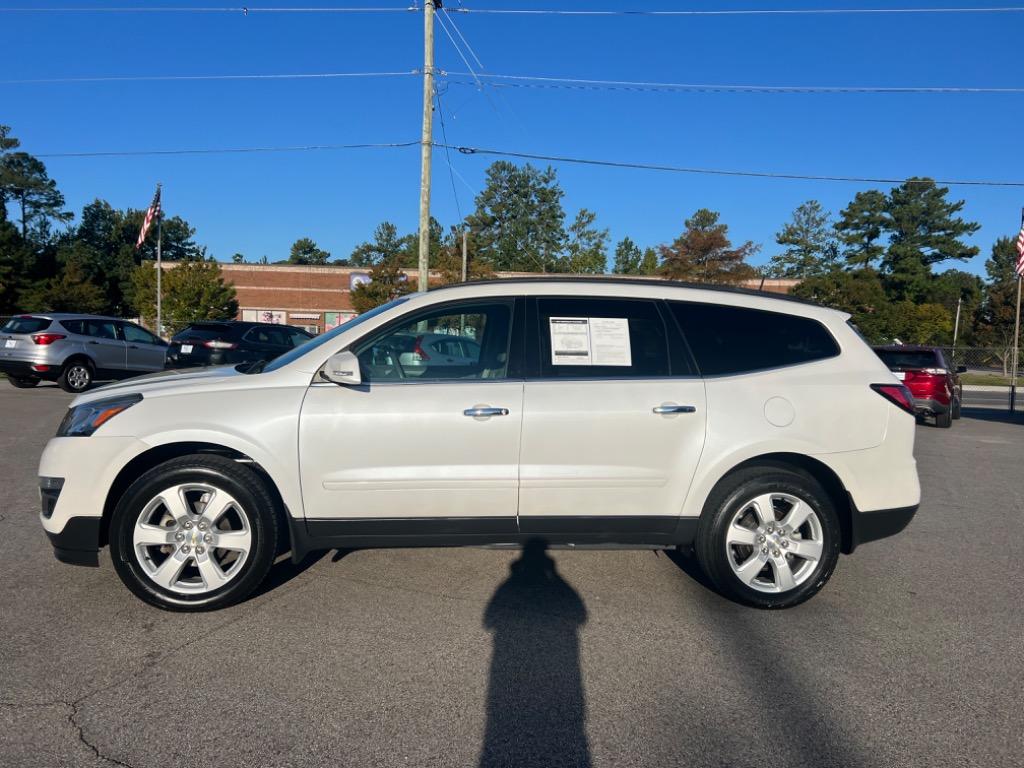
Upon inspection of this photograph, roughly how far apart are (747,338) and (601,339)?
0.90 metres

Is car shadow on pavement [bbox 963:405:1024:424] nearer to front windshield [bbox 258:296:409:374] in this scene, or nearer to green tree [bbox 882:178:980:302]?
front windshield [bbox 258:296:409:374]

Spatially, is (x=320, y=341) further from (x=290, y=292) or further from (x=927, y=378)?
(x=290, y=292)

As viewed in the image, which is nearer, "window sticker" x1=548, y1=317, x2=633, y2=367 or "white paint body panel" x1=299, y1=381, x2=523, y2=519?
"white paint body panel" x1=299, y1=381, x2=523, y2=519

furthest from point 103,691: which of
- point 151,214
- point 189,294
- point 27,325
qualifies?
point 189,294

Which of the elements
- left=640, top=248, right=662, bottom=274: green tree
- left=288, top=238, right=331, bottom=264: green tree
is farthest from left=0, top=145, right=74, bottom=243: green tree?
left=640, top=248, right=662, bottom=274: green tree

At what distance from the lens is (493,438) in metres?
4.02

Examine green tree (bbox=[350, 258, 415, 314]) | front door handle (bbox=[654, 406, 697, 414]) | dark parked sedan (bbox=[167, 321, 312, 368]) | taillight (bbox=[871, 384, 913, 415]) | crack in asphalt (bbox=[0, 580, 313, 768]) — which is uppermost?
green tree (bbox=[350, 258, 415, 314])

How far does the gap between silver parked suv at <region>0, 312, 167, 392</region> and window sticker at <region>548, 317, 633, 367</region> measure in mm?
14622

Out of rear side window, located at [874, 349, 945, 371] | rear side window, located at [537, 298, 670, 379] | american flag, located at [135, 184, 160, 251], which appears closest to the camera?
rear side window, located at [537, 298, 670, 379]

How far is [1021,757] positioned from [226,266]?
64.5 meters

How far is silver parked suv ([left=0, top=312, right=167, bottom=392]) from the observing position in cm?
1513

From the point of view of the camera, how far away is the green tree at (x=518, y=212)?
263 ft

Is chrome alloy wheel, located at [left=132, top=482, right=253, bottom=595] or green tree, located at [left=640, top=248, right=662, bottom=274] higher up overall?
green tree, located at [left=640, top=248, right=662, bottom=274]

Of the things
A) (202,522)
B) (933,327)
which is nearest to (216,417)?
(202,522)
